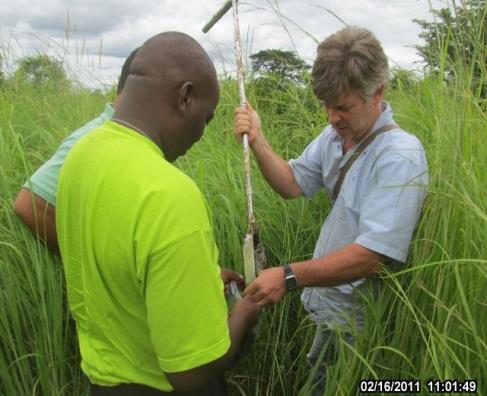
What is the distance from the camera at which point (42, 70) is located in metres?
4.17

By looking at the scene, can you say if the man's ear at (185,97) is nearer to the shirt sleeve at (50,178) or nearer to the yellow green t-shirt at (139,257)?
the yellow green t-shirt at (139,257)

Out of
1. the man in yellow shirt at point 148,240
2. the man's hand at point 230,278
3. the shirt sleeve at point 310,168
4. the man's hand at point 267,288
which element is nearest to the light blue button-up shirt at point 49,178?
the man in yellow shirt at point 148,240

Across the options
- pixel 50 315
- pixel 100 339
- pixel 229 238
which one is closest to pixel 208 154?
pixel 229 238

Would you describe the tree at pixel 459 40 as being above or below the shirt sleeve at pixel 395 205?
above

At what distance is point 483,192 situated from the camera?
175cm

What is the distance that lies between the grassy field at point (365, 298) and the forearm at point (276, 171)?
19 cm

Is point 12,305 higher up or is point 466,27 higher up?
point 466,27

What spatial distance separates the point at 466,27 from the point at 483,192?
0.63 metres

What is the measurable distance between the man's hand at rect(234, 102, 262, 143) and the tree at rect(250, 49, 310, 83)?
3.84 ft

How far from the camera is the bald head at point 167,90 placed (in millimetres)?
1268

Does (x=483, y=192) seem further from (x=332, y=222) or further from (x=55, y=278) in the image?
(x=55, y=278)

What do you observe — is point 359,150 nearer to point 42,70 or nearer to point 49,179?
point 49,179

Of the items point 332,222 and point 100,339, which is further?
point 332,222

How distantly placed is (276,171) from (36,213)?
1050 millimetres
